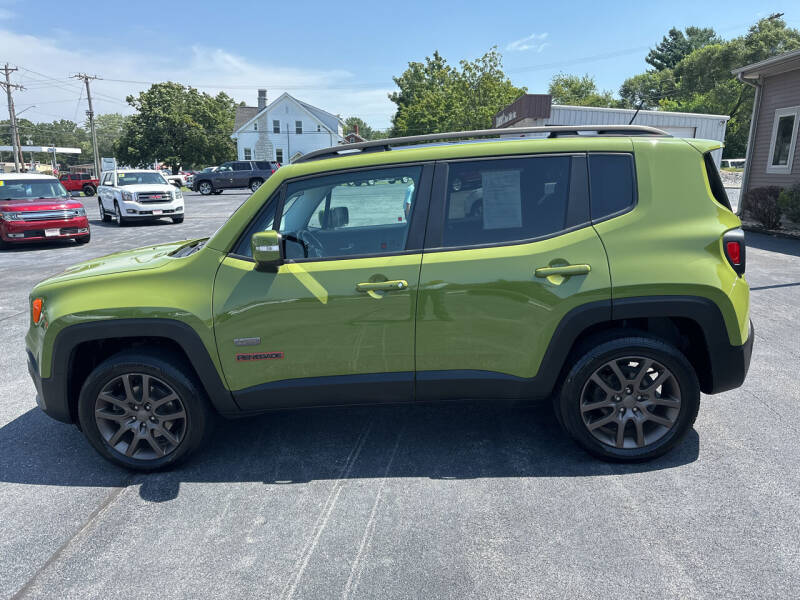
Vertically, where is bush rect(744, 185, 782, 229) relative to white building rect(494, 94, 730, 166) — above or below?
below

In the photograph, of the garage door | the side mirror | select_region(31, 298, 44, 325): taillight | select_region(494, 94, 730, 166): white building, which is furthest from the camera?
select_region(494, 94, 730, 166): white building

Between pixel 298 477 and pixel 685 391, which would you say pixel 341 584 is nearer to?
pixel 298 477

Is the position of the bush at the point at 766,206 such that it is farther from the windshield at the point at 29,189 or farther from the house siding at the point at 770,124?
the windshield at the point at 29,189

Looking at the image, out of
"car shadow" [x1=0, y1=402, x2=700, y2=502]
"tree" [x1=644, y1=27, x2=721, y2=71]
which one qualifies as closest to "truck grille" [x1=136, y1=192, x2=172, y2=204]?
"car shadow" [x1=0, y1=402, x2=700, y2=502]

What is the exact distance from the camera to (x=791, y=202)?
12.9 metres

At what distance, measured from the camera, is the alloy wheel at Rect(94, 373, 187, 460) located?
334cm

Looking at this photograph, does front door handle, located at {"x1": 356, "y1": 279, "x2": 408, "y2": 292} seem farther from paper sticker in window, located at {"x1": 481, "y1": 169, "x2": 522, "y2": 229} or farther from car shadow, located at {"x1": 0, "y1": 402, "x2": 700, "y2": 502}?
car shadow, located at {"x1": 0, "y1": 402, "x2": 700, "y2": 502}

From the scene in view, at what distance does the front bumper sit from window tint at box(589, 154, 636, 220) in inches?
541

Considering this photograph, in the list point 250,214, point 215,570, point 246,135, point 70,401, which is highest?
point 246,135

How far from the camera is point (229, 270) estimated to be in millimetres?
3248

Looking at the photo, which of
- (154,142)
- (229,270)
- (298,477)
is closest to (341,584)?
(298,477)

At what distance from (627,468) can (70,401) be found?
3.37 metres

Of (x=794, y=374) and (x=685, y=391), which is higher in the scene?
(x=685, y=391)

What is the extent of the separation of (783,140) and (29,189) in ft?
63.5
